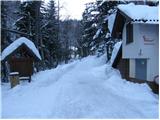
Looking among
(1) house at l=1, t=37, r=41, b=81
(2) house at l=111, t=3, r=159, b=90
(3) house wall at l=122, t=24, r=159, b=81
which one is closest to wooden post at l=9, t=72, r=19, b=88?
(1) house at l=1, t=37, r=41, b=81

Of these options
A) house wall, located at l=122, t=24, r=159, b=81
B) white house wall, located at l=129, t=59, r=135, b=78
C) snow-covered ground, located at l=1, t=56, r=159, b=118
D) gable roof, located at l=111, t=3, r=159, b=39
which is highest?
gable roof, located at l=111, t=3, r=159, b=39

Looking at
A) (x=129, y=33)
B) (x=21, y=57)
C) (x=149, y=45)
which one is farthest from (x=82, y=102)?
(x=21, y=57)

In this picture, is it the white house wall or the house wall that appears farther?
the white house wall

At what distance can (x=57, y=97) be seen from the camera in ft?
51.9

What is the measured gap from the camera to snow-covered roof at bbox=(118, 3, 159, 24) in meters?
19.6

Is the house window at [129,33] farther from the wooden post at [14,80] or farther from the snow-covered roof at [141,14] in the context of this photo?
the wooden post at [14,80]

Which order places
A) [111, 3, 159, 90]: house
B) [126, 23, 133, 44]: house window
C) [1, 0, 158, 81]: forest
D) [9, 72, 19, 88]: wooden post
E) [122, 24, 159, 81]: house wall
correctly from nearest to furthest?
[111, 3, 159, 90]: house → [122, 24, 159, 81]: house wall → [9, 72, 19, 88]: wooden post → [126, 23, 133, 44]: house window → [1, 0, 158, 81]: forest

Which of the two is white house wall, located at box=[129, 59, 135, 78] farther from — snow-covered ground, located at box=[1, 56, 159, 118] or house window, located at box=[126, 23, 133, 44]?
snow-covered ground, located at box=[1, 56, 159, 118]

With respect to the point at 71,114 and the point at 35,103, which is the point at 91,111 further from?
the point at 35,103

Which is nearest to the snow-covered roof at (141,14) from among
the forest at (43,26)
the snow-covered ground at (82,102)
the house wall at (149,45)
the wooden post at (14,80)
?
the house wall at (149,45)

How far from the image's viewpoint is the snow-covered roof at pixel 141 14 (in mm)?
19578

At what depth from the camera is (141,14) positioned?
20.1 meters

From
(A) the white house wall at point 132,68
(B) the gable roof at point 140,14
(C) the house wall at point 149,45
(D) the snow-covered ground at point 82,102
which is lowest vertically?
(D) the snow-covered ground at point 82,102

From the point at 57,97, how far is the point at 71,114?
3.62 metres
